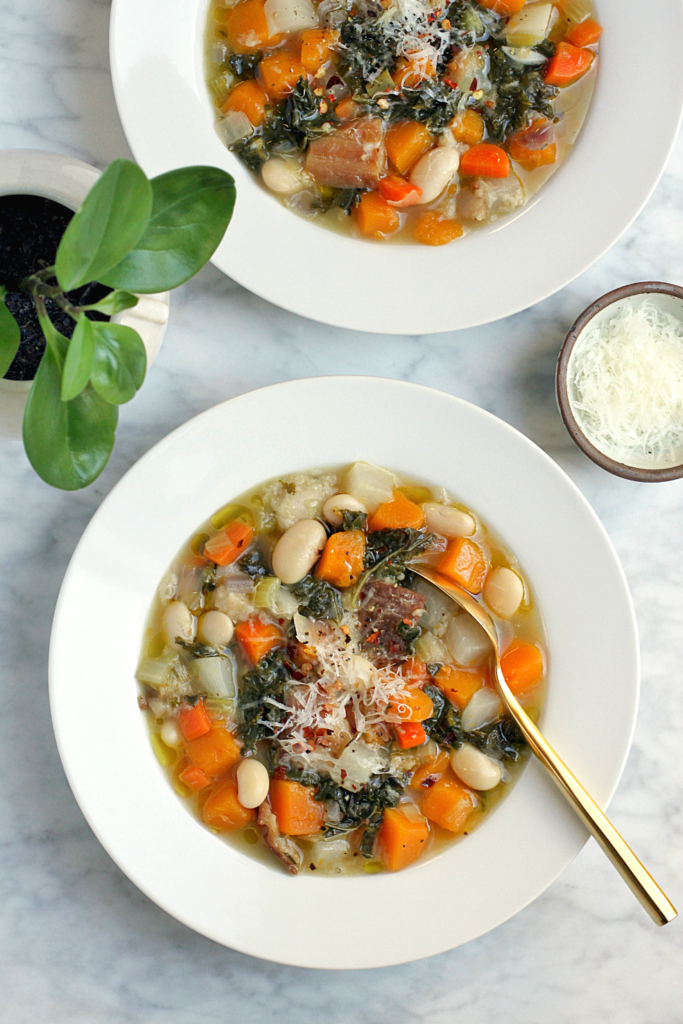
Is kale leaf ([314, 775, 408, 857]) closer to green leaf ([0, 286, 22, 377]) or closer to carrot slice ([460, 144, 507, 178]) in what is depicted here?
green leaf ([0, 286, 22, 377])

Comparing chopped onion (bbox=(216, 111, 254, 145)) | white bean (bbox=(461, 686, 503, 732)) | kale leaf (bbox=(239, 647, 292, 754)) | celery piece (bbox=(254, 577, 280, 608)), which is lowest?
kale leaf (bbox=(239, 647, 292, 754))

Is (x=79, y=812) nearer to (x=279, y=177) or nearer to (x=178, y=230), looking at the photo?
(x=178, y=230)

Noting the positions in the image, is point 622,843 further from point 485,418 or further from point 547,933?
point 485,418

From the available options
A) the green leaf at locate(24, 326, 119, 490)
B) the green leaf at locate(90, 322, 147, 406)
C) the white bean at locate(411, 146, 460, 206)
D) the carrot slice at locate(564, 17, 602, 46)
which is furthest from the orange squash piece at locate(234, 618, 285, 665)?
the carrot slice at locate(564, 17, 602, 46)

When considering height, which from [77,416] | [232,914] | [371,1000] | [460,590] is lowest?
[371,1000]

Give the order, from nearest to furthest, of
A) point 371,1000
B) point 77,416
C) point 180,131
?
point 77,416
point 180,131
point 371,1000

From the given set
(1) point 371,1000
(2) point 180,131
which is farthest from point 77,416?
(1) point 371,1000

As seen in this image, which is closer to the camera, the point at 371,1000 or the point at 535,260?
the point at 535,260
